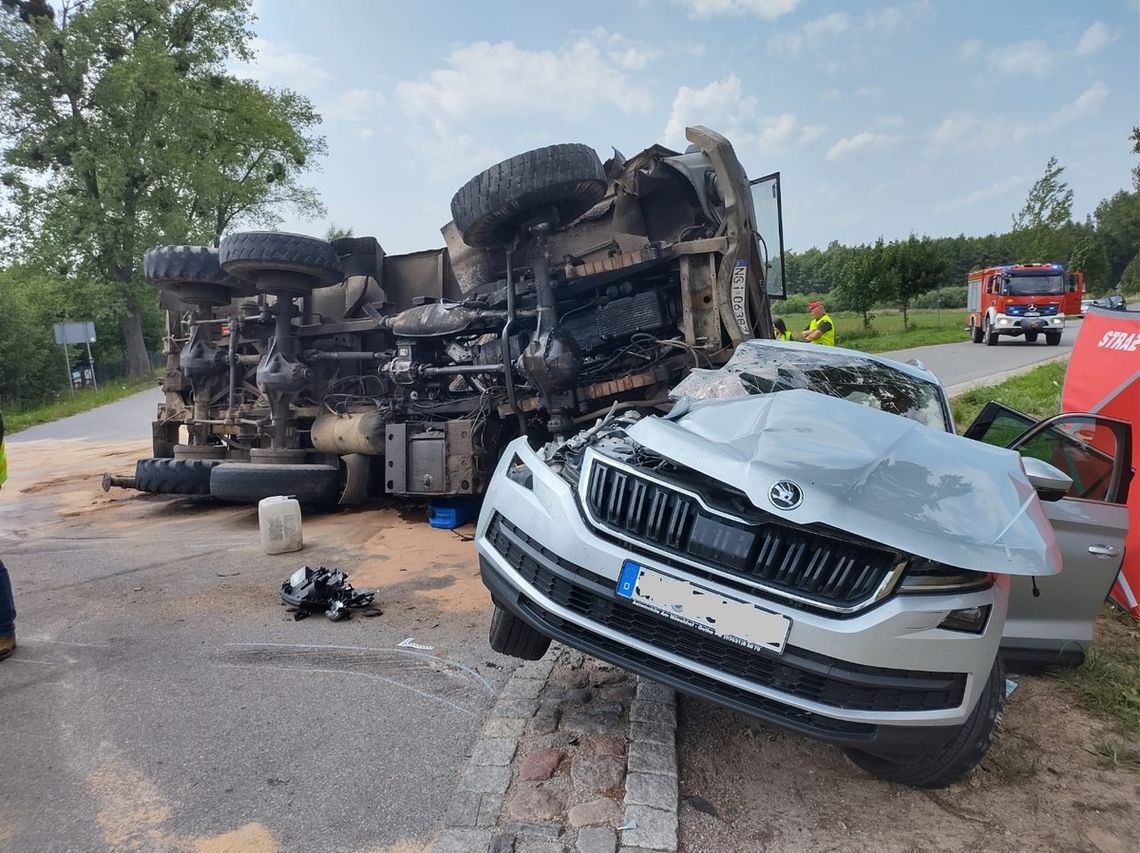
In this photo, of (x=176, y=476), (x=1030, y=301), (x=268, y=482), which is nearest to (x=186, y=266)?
(x=176, y=476)

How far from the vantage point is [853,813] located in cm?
224

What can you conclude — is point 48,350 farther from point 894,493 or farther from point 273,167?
point 894,493

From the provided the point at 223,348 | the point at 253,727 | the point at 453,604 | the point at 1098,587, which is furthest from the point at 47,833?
the point at 223,348

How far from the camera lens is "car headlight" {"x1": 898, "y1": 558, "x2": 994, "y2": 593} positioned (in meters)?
1.92

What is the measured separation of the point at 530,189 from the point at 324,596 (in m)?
3.01

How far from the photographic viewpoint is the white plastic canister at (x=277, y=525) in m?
5.20

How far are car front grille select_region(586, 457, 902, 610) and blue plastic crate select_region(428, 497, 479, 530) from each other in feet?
12.8

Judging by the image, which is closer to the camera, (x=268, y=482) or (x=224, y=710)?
(x=224, y=710)

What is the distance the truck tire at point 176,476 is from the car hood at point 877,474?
5.71 meters

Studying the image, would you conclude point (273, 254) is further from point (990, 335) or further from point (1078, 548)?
point (990, 335)

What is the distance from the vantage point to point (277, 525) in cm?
520

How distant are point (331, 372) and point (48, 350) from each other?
20.7 meters

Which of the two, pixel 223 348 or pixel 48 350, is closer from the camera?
pixel 223 348

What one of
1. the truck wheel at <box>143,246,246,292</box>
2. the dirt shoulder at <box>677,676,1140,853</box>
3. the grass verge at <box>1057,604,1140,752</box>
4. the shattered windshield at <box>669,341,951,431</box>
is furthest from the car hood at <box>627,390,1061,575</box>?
the truck wheel at <box>143,246,246,292</box>
